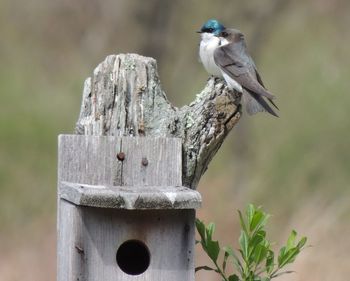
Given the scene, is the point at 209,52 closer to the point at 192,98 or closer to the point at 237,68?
the point at 237,68

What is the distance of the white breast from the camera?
152 inches

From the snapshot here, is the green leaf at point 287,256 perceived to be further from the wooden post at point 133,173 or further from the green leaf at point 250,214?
the wooden post at point 133,173

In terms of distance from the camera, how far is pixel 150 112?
108 inches

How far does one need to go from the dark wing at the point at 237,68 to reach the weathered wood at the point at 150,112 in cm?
56

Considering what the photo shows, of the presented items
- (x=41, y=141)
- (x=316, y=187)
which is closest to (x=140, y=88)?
(x=316, y=187)

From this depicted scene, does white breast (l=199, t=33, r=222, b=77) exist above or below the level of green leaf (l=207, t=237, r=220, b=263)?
above

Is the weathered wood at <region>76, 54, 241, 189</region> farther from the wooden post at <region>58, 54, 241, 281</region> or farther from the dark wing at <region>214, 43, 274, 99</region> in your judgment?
the dark wing at <region>214, 43, 274, 99</region>

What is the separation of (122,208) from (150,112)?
1.33 ft

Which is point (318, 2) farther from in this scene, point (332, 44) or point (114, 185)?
point (114, 185)

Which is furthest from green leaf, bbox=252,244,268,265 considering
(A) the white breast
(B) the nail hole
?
(A) the white breast

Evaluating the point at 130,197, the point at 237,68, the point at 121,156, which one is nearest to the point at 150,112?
the point at 121,156

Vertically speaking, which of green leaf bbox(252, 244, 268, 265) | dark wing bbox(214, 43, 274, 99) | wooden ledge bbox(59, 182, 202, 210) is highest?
dark wing bbox(214, 43, 274, 99)

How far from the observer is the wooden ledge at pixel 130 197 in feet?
7.95

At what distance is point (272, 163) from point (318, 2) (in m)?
4.81
